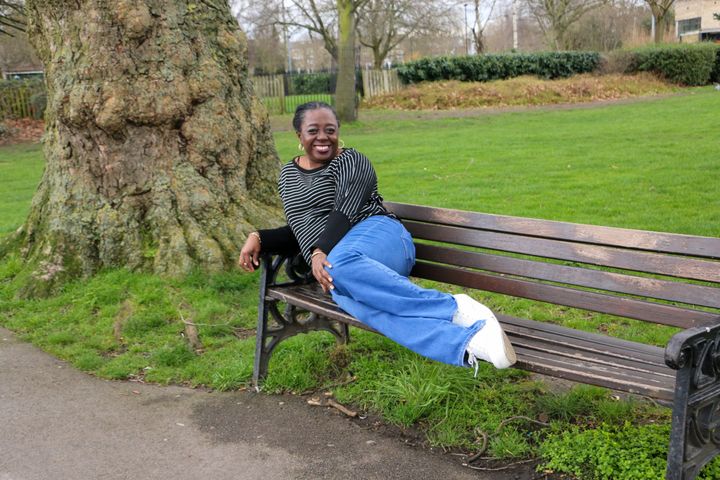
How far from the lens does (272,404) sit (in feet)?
14.3

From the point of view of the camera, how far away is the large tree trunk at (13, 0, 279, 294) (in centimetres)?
605

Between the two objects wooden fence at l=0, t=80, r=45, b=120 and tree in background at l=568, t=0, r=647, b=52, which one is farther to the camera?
tree in background at l=568, t=0, r=647, b=52

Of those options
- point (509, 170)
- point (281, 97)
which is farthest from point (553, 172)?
point (281, 97)

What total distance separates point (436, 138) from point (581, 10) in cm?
2738

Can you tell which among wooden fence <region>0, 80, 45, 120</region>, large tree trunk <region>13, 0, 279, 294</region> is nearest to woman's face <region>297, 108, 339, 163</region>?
large tree trunk <region>13, 0, 279, 294</region>

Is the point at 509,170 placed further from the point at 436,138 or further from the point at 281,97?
the point at 281,97

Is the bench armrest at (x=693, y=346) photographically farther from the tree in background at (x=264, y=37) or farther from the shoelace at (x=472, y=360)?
the tree in background at (x=264, y=37)

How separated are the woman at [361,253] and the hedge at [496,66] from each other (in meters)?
24.9

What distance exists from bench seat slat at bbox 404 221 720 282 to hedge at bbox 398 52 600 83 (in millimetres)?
25012

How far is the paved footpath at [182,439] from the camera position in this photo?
3.62 metres

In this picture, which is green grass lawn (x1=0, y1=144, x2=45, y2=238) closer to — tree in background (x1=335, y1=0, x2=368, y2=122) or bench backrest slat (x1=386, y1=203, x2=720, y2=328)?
bench backrest slat (x1=386, y1=203, x2=720, y2=328)

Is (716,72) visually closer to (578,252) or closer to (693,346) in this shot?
(578,252)

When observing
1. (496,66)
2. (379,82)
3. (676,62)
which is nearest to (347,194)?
(379,82)

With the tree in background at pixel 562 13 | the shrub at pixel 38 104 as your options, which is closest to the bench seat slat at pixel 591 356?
the shrub at pixel 38 104
